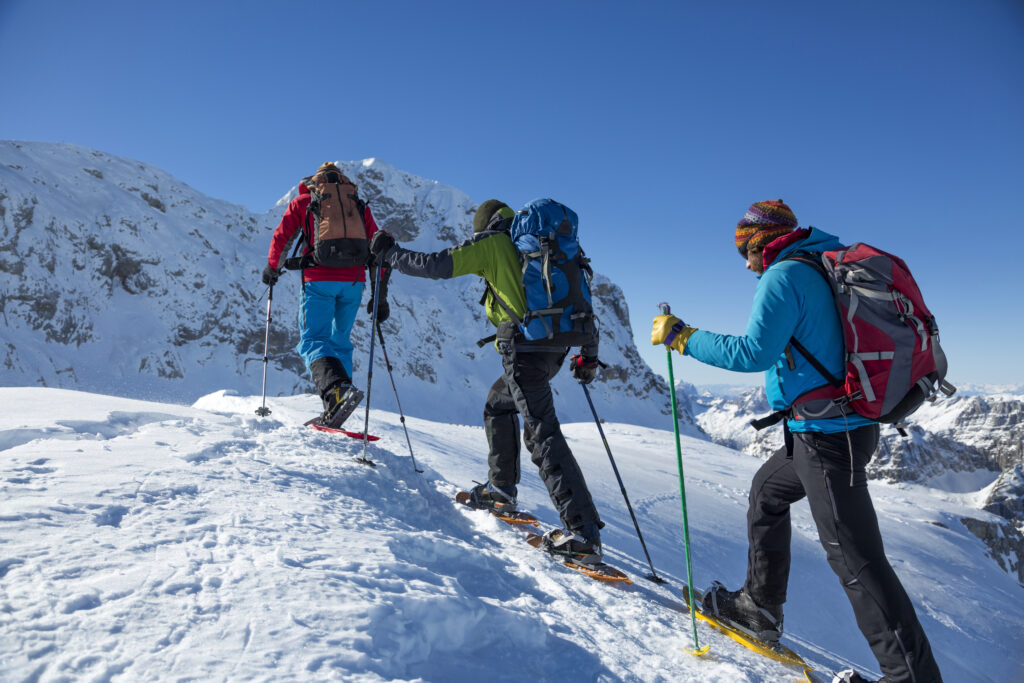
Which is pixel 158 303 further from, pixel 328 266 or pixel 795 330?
pixel 795 330

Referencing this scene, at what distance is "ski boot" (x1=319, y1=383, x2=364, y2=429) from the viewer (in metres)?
4.48

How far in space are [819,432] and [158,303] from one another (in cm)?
4429

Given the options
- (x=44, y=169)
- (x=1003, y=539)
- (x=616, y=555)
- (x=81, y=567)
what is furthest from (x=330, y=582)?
(x=44, y=169)

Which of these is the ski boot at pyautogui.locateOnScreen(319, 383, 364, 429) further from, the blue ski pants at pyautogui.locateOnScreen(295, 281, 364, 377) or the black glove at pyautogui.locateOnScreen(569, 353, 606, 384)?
the black glove at pyautogui.locateOnScreen(569, 353, 606, 384)

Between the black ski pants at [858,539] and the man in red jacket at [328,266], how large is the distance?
327cm

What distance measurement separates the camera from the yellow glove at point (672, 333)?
2.56 meters

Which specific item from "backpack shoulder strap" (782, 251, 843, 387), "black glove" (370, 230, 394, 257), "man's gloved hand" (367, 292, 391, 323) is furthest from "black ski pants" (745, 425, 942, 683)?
"man's gloved hand" (367, 292, 391, 323)

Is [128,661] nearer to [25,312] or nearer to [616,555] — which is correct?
[616,555]

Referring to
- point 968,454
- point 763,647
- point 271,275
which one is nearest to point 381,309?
point 271,275

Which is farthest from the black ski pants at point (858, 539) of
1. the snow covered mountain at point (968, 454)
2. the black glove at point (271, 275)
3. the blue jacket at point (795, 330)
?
the snow covered mountain at point (968, 454)

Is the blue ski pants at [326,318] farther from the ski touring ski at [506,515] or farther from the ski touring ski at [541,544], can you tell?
the ski touring ski at [541,544]

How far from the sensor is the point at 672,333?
2582mm

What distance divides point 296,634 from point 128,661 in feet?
1.34

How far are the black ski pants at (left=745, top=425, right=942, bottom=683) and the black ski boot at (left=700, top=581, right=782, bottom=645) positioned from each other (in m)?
0.49
